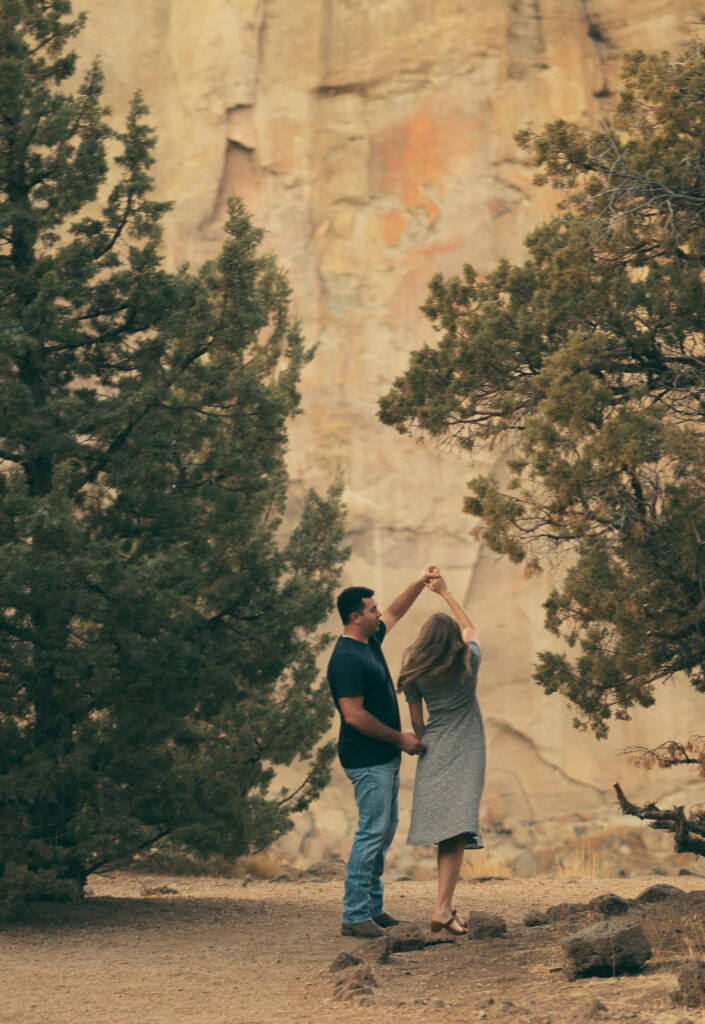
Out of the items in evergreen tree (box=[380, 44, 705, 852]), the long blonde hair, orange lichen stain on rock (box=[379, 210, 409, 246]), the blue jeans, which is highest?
orange lichen stain on rock (box=[379, 210, 409, 246])

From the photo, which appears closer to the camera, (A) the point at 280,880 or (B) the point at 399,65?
(A) the point at 280,880

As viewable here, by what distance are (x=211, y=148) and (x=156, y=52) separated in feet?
9.06

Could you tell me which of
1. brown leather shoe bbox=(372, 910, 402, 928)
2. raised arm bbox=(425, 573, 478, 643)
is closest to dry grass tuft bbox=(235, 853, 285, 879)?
brown leather shoe bbox=(372, 910, 402, 928)

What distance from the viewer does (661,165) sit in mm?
7289

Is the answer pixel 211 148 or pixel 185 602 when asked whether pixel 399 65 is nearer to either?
pixel 211 148

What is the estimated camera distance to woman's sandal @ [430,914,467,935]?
21.3ft

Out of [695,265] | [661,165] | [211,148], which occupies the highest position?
[211,148]

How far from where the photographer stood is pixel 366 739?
645cm

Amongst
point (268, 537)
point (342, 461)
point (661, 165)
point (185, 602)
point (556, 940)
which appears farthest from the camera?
point (342, 461)

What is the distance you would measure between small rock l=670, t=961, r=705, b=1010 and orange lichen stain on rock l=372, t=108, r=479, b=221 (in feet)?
75.6

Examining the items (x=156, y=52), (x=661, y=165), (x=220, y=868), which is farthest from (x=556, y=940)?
(x=156, y=52)

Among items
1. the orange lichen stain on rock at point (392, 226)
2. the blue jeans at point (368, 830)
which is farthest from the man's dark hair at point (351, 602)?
the orange lichen stain on rock at point (392, 226)

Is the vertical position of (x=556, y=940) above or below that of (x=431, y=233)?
below

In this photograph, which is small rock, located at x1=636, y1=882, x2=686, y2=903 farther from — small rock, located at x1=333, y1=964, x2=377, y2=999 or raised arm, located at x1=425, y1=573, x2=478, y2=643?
small rock, located at x1=333, y1=964, x2=377, y2=999
